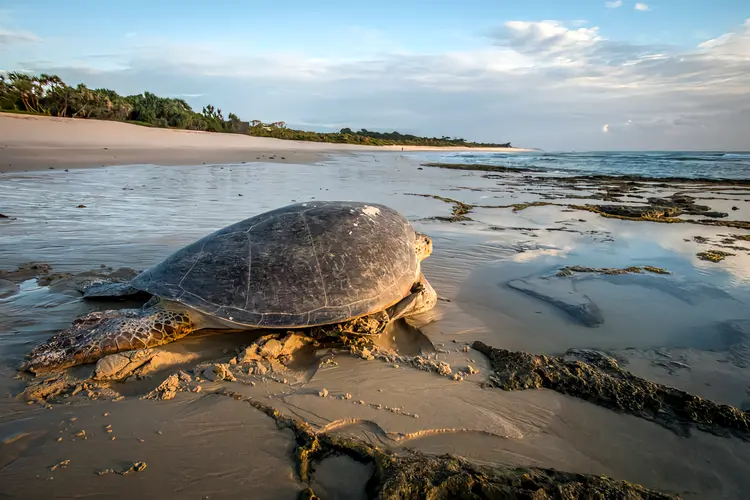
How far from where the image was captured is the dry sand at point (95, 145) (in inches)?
622

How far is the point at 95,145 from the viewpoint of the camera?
891 inches

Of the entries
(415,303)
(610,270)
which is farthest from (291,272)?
(610,270)

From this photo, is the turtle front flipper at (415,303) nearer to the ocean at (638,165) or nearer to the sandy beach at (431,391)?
the sandy beach at (431,391)

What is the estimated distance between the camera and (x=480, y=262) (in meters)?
5.44

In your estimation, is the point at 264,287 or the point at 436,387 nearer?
the point at 436,387

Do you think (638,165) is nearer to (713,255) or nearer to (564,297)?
(713,255)

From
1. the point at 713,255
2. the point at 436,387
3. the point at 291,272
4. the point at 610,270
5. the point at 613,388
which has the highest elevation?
the point at 291,272

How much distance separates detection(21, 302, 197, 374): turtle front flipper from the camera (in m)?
2.65

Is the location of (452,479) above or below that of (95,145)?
below

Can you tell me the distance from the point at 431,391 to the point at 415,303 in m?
1.23

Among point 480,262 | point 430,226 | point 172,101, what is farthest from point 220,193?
point 172,101

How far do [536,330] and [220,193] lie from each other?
8827 millimetres

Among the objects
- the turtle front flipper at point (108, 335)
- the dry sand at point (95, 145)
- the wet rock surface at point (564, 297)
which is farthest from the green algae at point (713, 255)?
the dry sand at point (95, 145)

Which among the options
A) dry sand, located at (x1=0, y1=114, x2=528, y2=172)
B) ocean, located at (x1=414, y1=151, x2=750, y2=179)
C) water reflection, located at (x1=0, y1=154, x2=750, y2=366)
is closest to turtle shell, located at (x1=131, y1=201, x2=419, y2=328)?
water reflection, located at (x1=0, y1=154, x2=750, y2=366)
